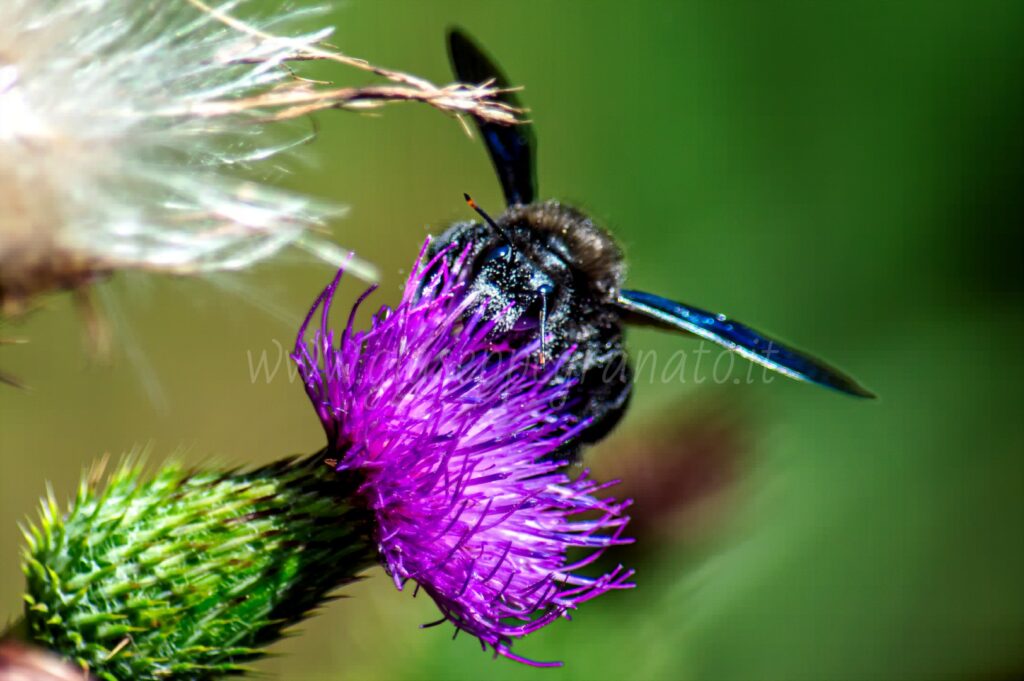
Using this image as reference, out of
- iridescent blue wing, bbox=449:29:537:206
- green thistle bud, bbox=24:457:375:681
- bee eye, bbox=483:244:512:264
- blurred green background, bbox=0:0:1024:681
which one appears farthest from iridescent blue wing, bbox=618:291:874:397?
blurred green background, bbox=0:0:1024:681

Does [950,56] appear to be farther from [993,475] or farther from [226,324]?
[226,324]

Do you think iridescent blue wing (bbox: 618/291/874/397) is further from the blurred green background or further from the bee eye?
the blurred green background

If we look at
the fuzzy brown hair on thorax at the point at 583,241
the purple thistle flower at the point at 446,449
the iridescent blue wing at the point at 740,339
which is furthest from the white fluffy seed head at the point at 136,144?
the iridescent blue wing at the point at 740,339

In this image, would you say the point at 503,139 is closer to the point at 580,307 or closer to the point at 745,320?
the point at 580,307

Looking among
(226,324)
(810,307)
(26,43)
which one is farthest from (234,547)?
(810,307)

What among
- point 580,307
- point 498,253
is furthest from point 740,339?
point 498,253

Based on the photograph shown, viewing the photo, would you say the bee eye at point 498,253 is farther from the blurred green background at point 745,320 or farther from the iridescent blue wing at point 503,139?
the blurred green background at point 745,320
